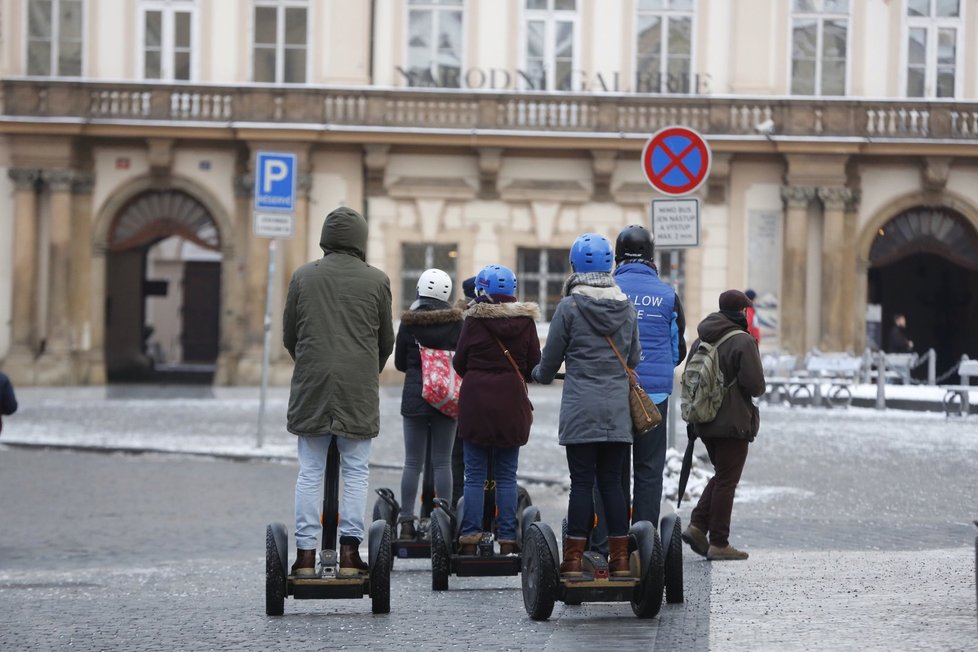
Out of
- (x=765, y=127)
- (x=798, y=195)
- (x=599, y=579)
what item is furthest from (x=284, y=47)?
(x=599, y=579)

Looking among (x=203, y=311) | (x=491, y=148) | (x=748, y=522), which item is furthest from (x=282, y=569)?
(x=203, y=311)

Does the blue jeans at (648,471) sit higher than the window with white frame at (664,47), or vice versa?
the window with white frame at (664,47)

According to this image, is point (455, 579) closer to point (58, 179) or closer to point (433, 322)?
point (433, 322)

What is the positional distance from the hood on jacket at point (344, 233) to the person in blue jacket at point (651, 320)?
1.67m

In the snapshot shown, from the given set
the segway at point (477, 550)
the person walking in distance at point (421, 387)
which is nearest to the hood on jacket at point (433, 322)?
the person walking in distance at point (421, 387)

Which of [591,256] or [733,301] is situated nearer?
[591,256]

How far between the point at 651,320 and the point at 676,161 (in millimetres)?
6164

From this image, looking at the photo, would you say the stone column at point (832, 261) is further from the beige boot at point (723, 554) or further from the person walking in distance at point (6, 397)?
the beige boot at point (723, 554)

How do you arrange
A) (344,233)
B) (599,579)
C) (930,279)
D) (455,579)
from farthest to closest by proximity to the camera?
(930,279) < (455,579) < (344,233) < (599,579)

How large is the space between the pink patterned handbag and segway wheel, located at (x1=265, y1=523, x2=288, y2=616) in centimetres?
237

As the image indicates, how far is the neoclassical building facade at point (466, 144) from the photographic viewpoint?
1383 inches

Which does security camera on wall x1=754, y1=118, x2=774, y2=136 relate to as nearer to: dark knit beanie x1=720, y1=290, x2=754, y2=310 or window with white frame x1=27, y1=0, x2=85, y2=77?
window with white frame x1=27, y1=0, x2=85, y2=77

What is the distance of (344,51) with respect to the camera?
3566cm

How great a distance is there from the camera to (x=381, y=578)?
880cm
